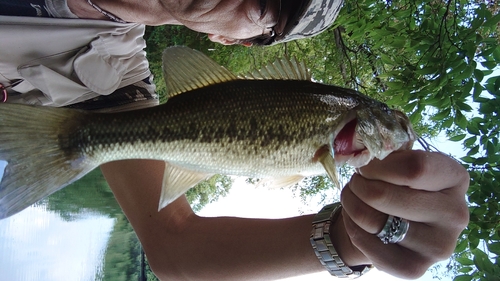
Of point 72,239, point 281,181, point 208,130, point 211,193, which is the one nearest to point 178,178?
point 208,130

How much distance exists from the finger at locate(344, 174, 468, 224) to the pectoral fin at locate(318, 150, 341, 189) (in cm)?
11

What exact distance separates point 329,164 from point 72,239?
4580mm

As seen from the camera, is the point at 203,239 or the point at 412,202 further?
the point at 203,239

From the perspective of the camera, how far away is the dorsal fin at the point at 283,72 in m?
1.39

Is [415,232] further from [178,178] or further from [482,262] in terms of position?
[482,262]

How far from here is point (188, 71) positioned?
1362mm

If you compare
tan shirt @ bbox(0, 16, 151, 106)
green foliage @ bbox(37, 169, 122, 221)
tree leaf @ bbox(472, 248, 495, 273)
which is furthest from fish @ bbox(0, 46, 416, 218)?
green foliage @ bbox(37, 169, 122, 221)

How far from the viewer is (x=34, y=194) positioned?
1.22m

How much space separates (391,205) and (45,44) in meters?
1.89

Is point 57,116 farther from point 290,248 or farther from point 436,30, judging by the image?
point 436,30

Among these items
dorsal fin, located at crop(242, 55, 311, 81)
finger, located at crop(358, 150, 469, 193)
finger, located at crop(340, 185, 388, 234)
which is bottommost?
finger, located at crop(340, 185, 388, 234)

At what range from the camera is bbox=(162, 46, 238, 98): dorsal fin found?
1342 millimetres

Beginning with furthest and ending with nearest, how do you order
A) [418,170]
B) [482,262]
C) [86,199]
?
1. [86,199]
2. [482,262]
3. [418,170]

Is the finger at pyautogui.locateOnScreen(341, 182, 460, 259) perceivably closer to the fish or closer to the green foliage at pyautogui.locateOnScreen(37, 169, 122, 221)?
the fish
